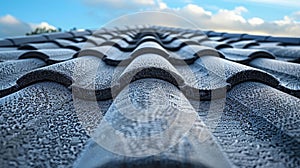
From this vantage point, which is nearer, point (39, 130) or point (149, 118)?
point (149, 118)

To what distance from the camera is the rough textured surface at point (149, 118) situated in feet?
1.75

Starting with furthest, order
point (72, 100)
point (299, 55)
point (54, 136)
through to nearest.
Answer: point (299, 55) → point (72, 100) → point (54, 136)

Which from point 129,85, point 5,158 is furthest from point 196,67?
point 5,158

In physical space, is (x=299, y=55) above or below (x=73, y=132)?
above

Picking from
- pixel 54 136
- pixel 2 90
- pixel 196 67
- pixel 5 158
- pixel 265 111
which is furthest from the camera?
pixel 196 67

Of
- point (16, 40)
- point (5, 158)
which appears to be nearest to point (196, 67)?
point (5, 158)

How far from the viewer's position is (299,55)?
183 cm

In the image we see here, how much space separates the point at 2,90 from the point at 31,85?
15 centimetres

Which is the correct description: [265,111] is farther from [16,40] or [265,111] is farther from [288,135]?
[16,40]

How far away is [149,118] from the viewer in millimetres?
602

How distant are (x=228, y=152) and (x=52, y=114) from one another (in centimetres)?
49

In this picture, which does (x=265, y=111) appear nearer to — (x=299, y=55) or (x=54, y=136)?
(x=54, y=136)

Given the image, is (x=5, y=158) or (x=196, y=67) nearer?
(x=5, y=158)

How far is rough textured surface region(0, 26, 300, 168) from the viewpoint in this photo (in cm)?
53
